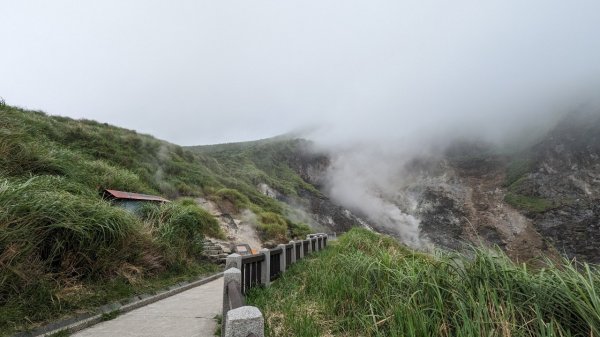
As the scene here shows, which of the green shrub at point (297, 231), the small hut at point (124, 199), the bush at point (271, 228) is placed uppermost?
the small hut at point (124, 199)

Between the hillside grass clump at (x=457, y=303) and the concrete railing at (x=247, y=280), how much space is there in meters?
0.85

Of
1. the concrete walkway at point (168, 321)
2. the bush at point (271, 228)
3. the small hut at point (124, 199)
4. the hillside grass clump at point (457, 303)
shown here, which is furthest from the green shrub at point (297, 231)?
the hillside grass clump at point (457, 303)

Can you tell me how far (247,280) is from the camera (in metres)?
6.47

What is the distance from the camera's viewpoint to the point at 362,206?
6606cm

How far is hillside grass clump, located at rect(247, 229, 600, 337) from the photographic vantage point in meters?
2.85

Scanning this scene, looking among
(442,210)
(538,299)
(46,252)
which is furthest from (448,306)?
(442,210)

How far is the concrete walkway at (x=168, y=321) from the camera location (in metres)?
5.21

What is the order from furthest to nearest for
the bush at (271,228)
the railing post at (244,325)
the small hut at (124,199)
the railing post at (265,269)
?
the bush at (271,228)
the small hut at (124,199)
the railing post at (265,269)
the railing post at (244,325)

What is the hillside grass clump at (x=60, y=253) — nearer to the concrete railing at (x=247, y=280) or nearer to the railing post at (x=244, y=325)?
the concrete railing at (x=247, y=280)

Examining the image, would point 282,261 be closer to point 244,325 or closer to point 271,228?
point 244,325

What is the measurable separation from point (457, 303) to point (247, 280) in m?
4.24

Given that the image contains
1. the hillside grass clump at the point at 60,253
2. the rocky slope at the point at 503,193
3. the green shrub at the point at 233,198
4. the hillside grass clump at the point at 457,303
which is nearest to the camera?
the hillside grass clump at the point at 457,303

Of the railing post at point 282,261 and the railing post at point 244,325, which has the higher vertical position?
the railing post at point 244,325

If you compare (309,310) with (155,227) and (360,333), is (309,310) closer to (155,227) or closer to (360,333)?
(360,333)
